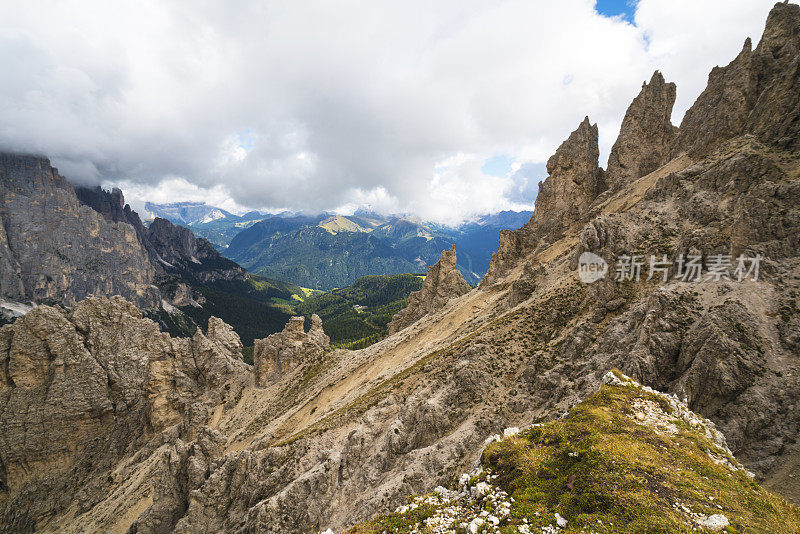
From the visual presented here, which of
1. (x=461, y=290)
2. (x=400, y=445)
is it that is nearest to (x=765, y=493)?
(x=400, y=445)

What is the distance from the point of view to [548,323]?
41125 mm

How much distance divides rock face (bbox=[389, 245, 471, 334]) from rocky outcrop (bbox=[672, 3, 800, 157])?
65.5 metres

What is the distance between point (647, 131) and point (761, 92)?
3102cm

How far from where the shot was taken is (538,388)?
3050 cm

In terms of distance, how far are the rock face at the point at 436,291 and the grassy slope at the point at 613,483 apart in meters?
83.5

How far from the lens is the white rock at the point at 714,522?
1092 cm

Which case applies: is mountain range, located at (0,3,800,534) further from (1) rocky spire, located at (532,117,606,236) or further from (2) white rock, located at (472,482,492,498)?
(1) rocky spire, located at (532,117,606,236)

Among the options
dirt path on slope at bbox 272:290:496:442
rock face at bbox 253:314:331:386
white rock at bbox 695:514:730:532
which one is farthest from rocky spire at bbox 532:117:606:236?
white rock at bbox 695:514:730:532

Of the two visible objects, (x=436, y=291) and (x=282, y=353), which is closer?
(x=282, y=353)

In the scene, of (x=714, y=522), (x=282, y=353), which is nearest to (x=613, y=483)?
(x=714, y=522)

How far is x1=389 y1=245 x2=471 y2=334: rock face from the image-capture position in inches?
4218

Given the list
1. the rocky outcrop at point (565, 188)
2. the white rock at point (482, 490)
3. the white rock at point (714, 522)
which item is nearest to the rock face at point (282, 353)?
the rocky outcrop at point (565, 188)

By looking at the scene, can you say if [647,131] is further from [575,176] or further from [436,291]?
[436,291]

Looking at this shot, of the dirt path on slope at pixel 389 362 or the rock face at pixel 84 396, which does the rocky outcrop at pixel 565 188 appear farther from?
the rock face at pixel 84 396
